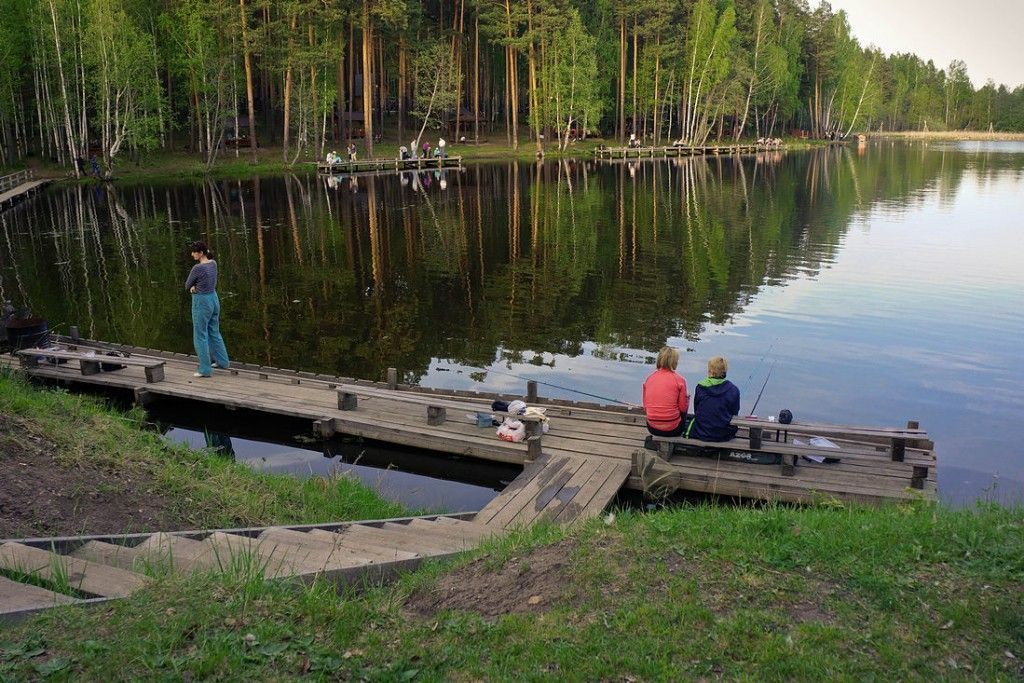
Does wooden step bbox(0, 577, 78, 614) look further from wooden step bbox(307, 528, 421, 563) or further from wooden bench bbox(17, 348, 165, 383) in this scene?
wooden bench bbox(17, 348, 165, 383)

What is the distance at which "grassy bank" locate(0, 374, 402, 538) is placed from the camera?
25.2ft

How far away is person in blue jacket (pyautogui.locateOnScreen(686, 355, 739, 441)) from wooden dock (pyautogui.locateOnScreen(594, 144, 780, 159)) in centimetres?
7005

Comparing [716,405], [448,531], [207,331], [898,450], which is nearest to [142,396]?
[207,331]

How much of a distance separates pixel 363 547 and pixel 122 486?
122 inches

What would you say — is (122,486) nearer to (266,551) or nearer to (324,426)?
(266,551)

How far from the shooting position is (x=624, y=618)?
5273 mm

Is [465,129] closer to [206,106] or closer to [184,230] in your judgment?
[206,106]

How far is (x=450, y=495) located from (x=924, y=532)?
6001 mm

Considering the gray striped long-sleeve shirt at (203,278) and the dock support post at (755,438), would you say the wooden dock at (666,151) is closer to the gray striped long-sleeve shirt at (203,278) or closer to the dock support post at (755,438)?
the gray striped long-sleeve shirt at (203,278)

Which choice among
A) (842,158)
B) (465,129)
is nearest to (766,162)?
(842,158)

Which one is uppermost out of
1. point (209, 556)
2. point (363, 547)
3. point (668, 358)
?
point (668, 358)

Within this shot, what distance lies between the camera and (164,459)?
Answer: 9828mm

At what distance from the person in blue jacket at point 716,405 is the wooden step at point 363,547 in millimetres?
4337

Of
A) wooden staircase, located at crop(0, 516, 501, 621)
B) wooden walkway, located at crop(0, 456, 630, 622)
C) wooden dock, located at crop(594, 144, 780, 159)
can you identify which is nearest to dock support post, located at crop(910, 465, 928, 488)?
wooden walkway, located at crop(0, 456, 630, 622)
